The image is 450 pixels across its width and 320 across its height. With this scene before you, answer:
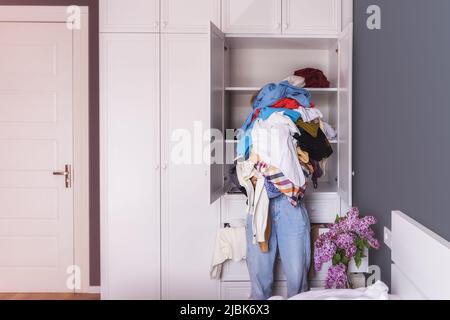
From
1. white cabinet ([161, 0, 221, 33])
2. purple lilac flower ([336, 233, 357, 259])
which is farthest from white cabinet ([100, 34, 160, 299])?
purple lilac flower ([336, 233, 357, 259])

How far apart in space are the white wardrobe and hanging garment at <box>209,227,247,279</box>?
0.34ft

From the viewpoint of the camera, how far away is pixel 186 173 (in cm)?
280

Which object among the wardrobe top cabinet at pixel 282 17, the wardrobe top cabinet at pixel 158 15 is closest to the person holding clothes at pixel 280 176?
the wardrobe top cabinet at pixel 282 17

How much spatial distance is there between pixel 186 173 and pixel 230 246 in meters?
0.55

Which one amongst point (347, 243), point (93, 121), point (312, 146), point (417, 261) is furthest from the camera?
point (93, 121)

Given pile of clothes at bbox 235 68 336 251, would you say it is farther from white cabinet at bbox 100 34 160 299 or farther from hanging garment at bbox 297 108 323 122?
white cabinet at bbox 100 34 160 299

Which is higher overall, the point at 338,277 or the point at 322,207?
the point at 322,207

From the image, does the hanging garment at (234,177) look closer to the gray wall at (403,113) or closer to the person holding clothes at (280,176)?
the person holding clothes at (280,176)

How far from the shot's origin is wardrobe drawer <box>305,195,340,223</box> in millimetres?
2793

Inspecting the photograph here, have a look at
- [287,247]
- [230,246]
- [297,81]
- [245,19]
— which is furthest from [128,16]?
[287,247]

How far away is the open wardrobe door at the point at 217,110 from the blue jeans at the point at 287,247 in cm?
31

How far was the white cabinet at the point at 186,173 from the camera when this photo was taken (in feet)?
9.07

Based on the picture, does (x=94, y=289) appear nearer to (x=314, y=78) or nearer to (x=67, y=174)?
(x=67, y=174)

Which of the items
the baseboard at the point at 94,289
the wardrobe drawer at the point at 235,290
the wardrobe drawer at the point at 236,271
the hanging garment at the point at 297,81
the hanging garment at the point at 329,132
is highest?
the hanging garment at the point at 297,81
